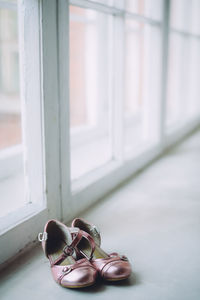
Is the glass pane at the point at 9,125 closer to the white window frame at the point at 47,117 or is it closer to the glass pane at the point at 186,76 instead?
the white window frame at the point at 47,117

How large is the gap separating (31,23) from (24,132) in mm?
566

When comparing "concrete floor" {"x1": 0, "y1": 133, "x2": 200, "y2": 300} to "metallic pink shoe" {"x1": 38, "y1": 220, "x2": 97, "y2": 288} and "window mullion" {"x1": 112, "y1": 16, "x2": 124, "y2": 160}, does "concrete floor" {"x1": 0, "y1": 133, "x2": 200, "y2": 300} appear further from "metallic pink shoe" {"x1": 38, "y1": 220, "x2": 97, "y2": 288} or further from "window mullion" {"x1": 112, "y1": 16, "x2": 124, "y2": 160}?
"window mullion" {"x1": 112, "y1": 16, "x2": 124, "y2": 160}

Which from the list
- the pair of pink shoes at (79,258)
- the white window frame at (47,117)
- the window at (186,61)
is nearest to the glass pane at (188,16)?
the window at (186,61)

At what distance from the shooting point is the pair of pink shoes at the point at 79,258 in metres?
1.61

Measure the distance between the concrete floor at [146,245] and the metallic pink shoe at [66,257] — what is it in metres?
0.05

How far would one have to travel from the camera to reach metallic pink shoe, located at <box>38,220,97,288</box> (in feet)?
5.24

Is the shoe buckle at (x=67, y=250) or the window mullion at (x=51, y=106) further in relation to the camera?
the window mullion at (x=51, y=106)

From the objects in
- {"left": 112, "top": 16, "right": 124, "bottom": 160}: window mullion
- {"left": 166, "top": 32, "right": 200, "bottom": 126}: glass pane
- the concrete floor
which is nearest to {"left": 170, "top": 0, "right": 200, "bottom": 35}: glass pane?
Answer: {"left": 166, "top": 32, "right": 200, "bottom": 126}: glass pane

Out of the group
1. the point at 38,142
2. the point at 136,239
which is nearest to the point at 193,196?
the point at 136,239

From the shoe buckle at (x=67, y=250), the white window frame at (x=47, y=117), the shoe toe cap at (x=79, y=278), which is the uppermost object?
the white window frame at (x=47, y=117)

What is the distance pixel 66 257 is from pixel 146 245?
49 centimetres

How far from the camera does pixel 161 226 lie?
225 cm

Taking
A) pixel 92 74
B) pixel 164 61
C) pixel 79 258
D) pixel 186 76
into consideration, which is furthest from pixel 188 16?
pixel 79 258

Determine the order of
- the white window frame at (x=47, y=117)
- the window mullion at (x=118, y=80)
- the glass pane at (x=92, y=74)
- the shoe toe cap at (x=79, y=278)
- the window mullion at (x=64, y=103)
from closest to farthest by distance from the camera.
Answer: the shoe toe cap at (x=79, y=278) → the white window frame at (x=47, y=117) → the window mullion at (x=64, y=103) → the window mullion at (x=118, y=80) → the glass pane at (x=92, y=74)
